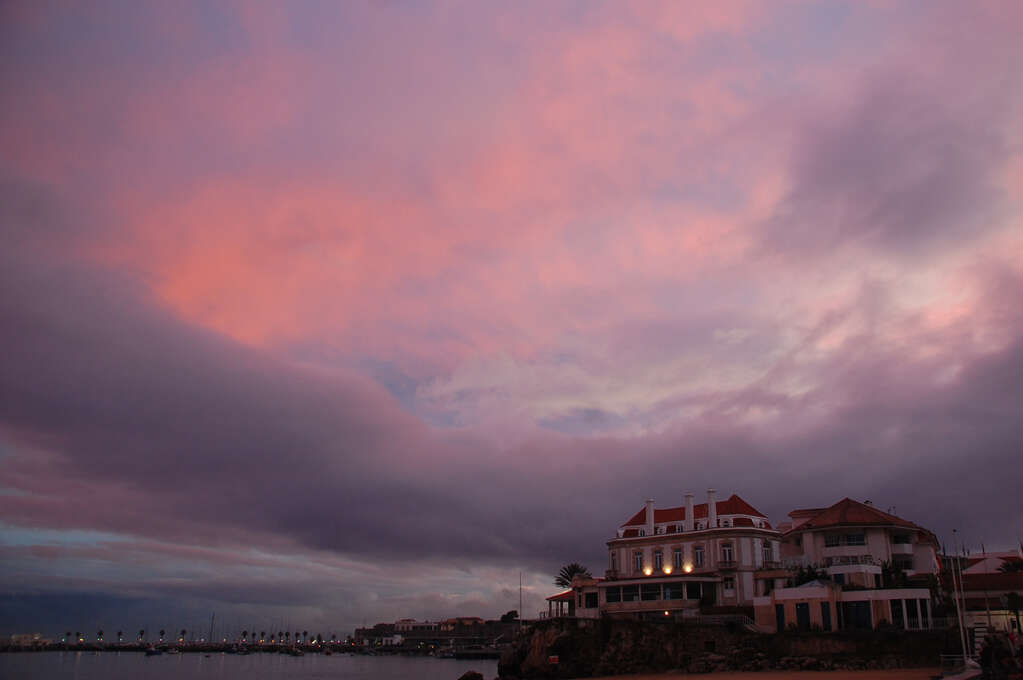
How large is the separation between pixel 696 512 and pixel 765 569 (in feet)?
36.2

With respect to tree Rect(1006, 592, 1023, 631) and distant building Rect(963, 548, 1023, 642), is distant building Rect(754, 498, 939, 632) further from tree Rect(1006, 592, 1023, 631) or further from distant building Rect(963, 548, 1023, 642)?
tree Rect(1006, 592, 1023, 631)

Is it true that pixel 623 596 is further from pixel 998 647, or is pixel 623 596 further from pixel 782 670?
pixel 998 647

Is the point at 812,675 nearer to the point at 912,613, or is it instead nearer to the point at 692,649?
the point at 912,613

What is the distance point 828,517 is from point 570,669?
26909 millimetres

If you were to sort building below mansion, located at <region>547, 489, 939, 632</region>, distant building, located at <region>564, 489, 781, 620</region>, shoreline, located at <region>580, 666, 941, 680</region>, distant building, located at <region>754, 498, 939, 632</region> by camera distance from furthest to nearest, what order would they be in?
distant building, located at <region>564, 489, 781, 620</region> < building below mansion, located at <region>547, 489, 939, 632</region> < distant building, located at <region>754, 498, 939, 632</region> < shoreline, located at <region>580, 666, 941, 680</region>

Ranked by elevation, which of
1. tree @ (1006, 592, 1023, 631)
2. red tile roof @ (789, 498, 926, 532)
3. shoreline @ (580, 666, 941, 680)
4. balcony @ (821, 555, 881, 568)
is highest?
red tile roof @ (789, 498, 926, 532)

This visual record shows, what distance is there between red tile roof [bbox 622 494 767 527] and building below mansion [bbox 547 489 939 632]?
0.12 m

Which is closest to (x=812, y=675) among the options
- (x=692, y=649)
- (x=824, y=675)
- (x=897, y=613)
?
(x=824, y=675)

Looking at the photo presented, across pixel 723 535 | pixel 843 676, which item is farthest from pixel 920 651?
pixel 723 535

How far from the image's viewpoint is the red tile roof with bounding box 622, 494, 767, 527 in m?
78.8

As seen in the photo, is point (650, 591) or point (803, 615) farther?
point (650, 591)

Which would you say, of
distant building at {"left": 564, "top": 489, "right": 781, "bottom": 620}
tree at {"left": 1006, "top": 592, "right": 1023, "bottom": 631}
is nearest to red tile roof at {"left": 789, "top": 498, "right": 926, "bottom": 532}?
distant building at {"left": 564, "top": 489, "right": 781, "bottom": 620}

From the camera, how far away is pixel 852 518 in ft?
223

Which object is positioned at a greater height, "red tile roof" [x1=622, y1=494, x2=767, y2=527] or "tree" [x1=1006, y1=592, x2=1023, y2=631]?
"red tile roof" [x1=622, y1=494, x2=767, y2=527]
